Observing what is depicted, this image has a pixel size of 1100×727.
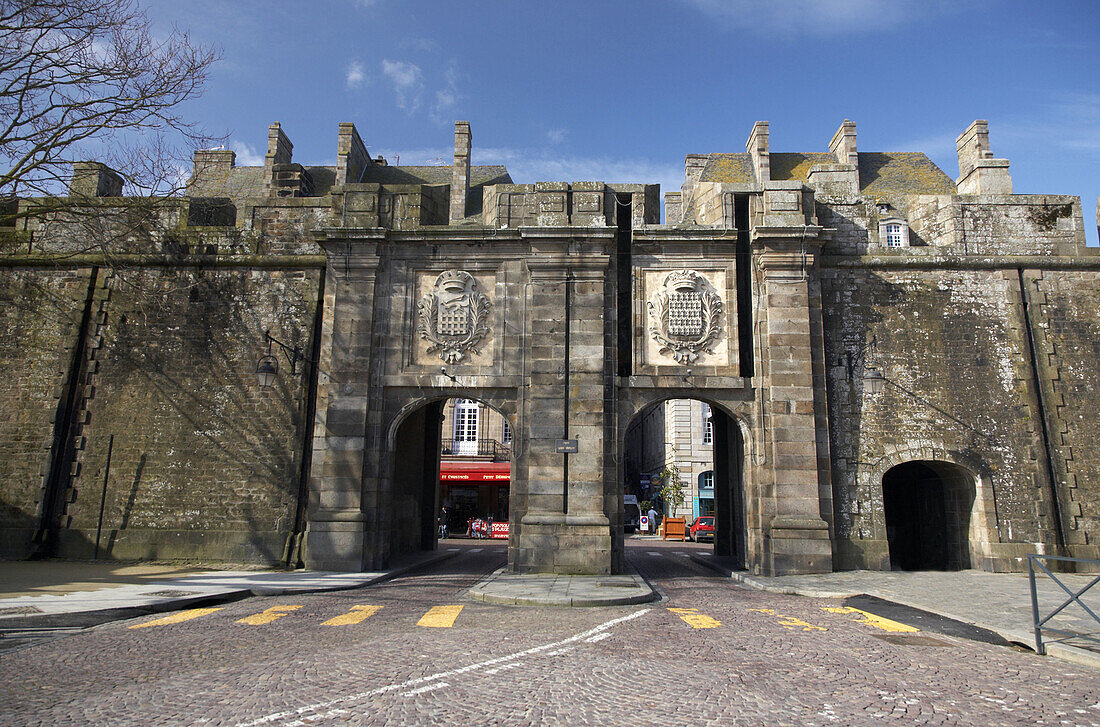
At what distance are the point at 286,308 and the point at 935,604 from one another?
1374 centimetres

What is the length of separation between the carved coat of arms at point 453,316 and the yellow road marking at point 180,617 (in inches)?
274

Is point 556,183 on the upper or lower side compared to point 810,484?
upper

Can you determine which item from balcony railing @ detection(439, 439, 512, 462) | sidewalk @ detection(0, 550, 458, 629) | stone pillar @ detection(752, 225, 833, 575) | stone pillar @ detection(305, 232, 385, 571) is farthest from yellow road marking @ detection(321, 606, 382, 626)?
balcony railing @ detection(439, 439, 512, 462)

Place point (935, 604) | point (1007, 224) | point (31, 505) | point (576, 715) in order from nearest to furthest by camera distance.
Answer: point (576, 715) → point (935, 604) → point (31, 505) → point (1007, 224)

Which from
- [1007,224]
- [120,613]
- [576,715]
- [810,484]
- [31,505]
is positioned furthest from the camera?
[1007,224]

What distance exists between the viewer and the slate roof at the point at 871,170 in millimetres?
26453

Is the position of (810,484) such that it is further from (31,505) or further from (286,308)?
(31,505)

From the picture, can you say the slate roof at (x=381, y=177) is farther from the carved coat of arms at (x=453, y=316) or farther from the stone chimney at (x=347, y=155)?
the carved coat of arms at (x=453, y=316)

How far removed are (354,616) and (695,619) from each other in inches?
173

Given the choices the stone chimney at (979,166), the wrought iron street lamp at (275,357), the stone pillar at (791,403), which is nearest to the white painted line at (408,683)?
the stone pillar at (791,403)

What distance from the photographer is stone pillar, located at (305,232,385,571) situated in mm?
13883

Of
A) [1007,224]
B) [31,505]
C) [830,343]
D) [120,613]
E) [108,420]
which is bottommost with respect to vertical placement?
[120,613]

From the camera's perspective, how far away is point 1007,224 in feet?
51.9

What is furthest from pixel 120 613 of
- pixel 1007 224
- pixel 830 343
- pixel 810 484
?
pixel 1007 224
